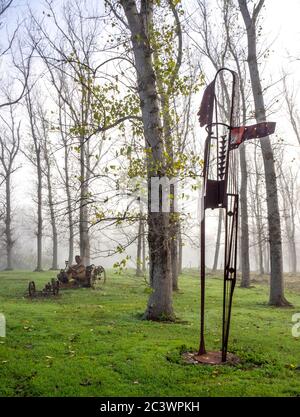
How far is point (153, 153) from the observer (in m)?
8.45

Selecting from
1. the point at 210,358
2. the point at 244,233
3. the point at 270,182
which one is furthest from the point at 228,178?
the point at 244,233

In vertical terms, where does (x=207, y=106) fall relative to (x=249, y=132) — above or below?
above

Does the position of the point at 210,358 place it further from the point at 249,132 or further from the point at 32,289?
the point at 32,289

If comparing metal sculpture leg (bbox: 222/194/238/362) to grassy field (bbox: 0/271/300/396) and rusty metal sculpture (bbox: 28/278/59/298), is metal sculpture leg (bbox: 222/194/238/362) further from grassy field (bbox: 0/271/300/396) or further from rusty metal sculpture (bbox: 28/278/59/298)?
rusty metal sculpture (bbox: 28/278/59/298)

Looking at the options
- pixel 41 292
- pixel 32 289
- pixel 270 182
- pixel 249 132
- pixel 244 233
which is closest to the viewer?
pixel 249 132

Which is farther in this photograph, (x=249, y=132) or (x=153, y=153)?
(x=153, y=153)

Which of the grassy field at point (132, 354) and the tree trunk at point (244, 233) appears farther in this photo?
the tree trunk at point (244, 233)

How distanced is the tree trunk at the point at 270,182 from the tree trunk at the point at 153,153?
5.00 metres

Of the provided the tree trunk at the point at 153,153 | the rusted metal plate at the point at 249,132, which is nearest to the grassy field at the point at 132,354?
the tree trunk at the point at 153,153

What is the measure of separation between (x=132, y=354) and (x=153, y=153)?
4299 mm

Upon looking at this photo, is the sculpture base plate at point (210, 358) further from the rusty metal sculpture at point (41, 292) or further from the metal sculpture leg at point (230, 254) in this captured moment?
the rusty metal sculpture at point (41, 292)

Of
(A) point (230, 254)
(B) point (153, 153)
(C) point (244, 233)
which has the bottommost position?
(A) point (230, 254)

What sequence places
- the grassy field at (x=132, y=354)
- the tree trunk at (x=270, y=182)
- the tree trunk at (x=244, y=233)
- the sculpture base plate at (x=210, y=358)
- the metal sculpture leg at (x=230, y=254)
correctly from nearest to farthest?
1. the grassy field at (x=132, y=354)
2. the metal sculpture leg at (x=230, y=254)
3. the sculpture base plate at (x=210, y=358)
4. the tree trunk at (x=270, y=182)
5. the tree trunk at (x=244, y=233)

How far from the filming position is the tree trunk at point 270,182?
39.8 feet
